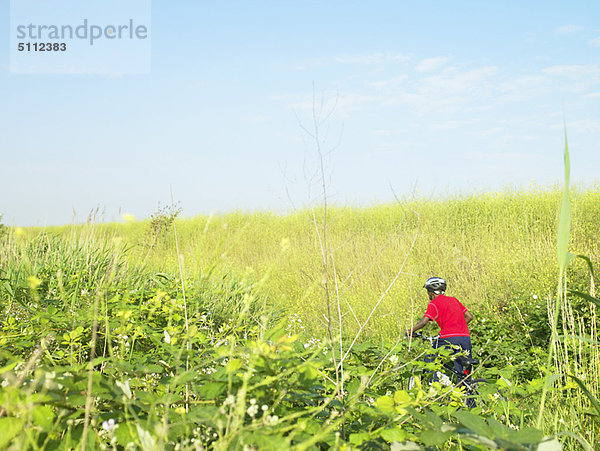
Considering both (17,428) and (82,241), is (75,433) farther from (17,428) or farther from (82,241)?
(82,241)

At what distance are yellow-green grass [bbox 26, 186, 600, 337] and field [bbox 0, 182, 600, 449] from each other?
60 mm

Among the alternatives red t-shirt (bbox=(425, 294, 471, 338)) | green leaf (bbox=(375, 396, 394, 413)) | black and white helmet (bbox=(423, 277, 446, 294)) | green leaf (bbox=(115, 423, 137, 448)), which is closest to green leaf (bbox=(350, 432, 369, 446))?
green leaf (bbox=(375, 396, 394, 413))

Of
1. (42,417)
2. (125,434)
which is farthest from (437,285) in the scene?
(42,417)

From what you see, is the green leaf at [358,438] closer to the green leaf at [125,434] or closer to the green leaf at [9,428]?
the green leaf at [125,434]

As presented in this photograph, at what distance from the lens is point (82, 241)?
20.6ft

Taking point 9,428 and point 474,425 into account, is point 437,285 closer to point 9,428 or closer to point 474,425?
point 474,425

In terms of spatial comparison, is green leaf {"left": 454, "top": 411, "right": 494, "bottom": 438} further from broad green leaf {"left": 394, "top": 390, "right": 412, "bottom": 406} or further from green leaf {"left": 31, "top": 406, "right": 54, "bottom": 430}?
green leaf {"left": 31, "top": 406, "right": 54, "bottom": 430}

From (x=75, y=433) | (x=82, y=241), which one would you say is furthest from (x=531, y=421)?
(x=82, y=241)

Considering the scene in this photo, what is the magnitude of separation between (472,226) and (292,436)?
35.1 feet

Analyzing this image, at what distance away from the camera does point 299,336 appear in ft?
6.72

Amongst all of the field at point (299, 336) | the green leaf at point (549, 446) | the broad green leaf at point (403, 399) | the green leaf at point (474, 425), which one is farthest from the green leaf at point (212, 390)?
the green leaf at point (549, 446)

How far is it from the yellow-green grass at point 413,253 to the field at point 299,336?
0.20 feet

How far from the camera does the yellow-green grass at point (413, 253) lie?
6.66 m

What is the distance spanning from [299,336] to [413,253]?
7150 millimetres
